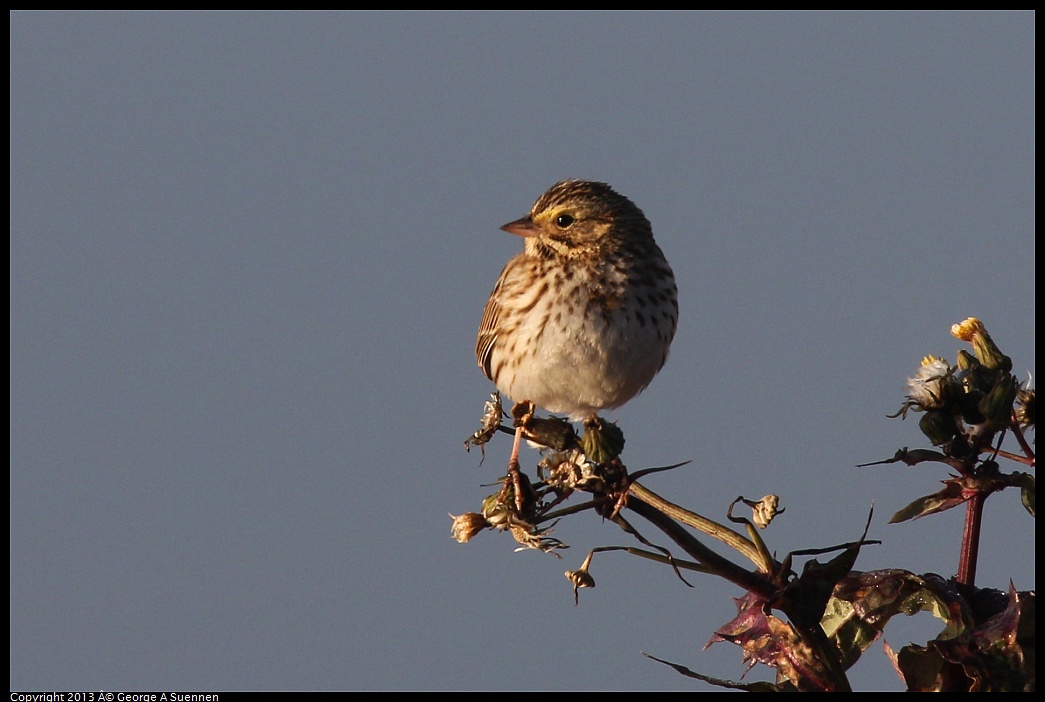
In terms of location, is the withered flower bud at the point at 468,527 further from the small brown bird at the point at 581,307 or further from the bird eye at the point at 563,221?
the bird eye at the point at 563,221

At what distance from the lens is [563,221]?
7.21 m

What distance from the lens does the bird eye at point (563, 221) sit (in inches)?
284

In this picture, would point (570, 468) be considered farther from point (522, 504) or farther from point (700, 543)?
point (700, 543)

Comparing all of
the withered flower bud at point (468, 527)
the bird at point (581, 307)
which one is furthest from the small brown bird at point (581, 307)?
the withered flower bud at point (468, 527)

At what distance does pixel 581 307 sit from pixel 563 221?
70 cm

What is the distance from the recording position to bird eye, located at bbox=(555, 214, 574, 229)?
7.20 meters

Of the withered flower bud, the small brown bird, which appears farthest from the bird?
the withered flower bud

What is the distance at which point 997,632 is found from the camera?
311 centimetres

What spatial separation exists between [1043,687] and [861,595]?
59 cm

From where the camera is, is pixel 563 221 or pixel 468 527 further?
pixel 563 221

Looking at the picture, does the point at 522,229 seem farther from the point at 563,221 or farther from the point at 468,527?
the point at 468,527

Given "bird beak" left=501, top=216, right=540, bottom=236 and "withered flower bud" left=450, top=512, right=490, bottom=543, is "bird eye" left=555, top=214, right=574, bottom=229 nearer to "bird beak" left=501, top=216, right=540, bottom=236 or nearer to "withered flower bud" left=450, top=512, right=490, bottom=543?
"bird beak" left=501, top=216, right=540, bottom=236

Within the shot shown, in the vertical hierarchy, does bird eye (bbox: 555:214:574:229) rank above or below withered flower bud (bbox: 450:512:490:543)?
above

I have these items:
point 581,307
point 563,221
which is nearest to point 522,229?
point 563,221
